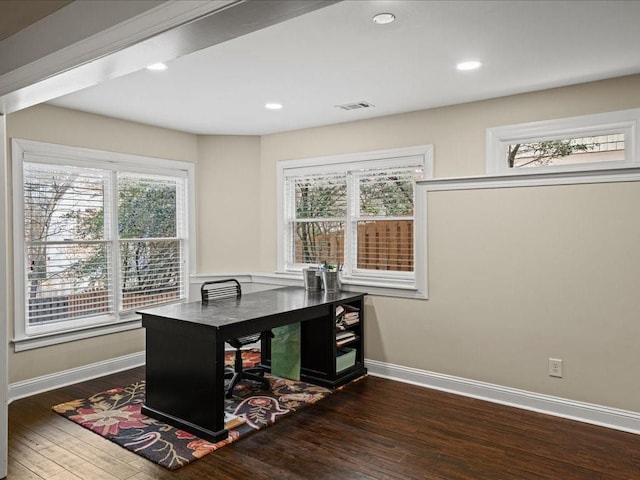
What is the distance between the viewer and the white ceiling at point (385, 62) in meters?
2.36

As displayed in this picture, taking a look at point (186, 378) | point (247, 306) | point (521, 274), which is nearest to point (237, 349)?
point (247, 306)

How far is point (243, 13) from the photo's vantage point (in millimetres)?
1437

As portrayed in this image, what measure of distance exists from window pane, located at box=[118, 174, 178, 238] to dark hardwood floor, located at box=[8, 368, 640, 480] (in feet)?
5.80

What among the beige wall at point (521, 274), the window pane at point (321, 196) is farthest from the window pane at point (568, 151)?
the window pane at point (321, 196)

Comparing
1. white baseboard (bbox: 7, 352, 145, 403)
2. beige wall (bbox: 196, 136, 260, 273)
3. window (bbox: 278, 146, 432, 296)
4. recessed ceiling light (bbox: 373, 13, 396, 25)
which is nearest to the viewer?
recessed ceiling light (bbox: 373, 13, 396, 25)

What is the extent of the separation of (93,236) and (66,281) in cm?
48

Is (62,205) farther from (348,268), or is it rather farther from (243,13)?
(243,13)

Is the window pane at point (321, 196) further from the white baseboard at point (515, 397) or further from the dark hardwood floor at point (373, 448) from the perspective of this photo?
the dark hardwood floor at point (373, 448)

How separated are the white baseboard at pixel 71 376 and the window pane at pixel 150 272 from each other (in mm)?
530

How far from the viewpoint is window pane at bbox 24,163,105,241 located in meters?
3.92

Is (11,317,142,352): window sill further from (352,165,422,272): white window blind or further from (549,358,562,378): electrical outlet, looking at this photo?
(549,358,562,378): electrical outlet

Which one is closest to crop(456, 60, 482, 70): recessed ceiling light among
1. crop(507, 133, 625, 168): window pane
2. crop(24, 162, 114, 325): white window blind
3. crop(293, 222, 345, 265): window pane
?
crop(507, 133, 625, 168): window pane

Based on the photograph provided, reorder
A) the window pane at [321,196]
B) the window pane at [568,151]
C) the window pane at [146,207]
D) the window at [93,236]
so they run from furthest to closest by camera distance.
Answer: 1. the window pane at [321,196]
2. the window pane at [146,207]
3. the window at [93,236]
4. the window pane at [568,151]

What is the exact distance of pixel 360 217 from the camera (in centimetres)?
467
